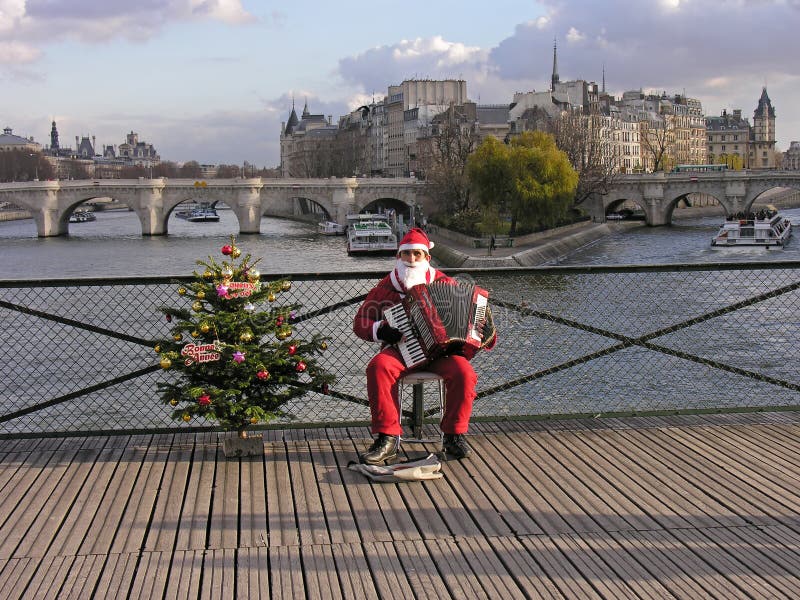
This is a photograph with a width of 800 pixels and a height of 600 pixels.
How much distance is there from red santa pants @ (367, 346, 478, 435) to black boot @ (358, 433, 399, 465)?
38 millimetres

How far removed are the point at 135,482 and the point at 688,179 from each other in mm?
61966

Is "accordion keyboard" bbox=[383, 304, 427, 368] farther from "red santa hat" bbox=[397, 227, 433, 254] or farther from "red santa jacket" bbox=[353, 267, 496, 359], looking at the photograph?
"red santa hat" bbox=[397, 227, 433, 254]

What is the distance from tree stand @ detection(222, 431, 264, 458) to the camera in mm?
5395

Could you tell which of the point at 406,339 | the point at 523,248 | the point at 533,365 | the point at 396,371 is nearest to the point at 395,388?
the point at 396,371

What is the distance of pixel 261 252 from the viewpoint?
4650cm

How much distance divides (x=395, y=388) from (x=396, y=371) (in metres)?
0.14

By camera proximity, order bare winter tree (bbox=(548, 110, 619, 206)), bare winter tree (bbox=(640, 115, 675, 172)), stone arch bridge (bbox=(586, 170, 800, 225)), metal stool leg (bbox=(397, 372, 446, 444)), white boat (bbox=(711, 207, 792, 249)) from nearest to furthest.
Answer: metal stool leg (bbox=(397, 372, 446, 444)) < white boat (bbox=(711, 207, 792, 249)) < bare winter tree (bbox=(548, 110, 619, 206)) < stone arch bridge (bbox=(586, 170, 800, 225)) < bare winter tree (bbox=(640, 115, 675, 172))

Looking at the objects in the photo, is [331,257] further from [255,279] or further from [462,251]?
[255,279]

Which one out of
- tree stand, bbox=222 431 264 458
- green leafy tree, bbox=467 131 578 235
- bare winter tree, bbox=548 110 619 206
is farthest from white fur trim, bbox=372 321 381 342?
bare winter tree, bbox=548 110 619 206

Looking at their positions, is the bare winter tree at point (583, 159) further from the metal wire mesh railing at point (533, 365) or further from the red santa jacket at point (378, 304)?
the red santa jacket at point (378, 304)

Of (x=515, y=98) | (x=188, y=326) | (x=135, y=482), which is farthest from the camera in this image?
(x=515, y=98)

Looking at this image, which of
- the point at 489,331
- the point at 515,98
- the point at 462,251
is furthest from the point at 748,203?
the point at 489,331

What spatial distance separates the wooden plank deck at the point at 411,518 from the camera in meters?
3.83

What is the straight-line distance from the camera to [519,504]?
464 centimetres
